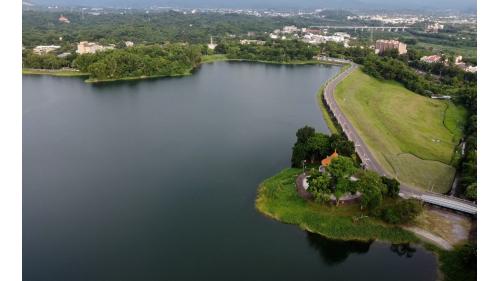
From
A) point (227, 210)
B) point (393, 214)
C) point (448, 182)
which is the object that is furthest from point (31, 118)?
point (448, 182)

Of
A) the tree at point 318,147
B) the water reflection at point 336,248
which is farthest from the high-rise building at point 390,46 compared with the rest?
the water reflection at point 336,248

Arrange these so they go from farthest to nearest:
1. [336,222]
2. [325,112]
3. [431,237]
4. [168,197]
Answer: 1. [325,112]
2. [168,197]
3. [336,222]
4. [431,237]

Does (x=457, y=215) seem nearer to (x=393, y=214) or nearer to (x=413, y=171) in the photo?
(x=393, y=214)

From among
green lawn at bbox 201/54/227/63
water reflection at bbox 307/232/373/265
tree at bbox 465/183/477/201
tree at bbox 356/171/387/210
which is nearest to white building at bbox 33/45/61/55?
green lawn at bbox 201/54/227/63

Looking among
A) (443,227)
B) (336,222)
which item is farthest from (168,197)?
(443,227)

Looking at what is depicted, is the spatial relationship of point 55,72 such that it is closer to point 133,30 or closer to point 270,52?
point 270,52

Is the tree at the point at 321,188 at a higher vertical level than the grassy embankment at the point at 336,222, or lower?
higher

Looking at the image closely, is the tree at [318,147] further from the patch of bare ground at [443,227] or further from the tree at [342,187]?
the patch of bare ground at [443,227]
